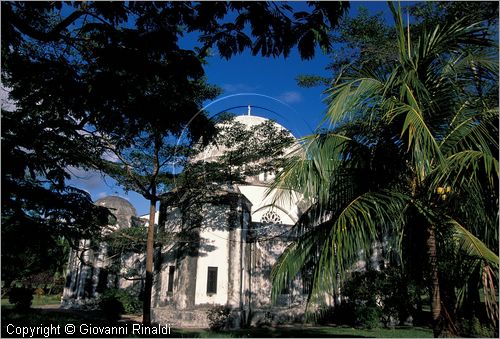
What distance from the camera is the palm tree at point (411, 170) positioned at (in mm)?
4762

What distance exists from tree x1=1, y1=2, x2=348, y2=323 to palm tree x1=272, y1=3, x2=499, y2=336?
1.41 meters

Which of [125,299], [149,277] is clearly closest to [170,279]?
[125,299]

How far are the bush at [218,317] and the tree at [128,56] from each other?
13370 millimetres

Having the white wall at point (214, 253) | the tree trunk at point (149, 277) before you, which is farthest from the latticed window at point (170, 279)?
the tree trunk at point (149, 277)

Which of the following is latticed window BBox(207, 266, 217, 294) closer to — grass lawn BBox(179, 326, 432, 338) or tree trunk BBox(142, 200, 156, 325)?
grass lawn BBox(179, 326, 432, 338)

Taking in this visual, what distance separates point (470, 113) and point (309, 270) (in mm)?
3338

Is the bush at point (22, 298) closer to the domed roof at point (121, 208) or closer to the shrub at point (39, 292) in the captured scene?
the domed roof at point (121, 208)

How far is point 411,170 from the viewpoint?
5742 millimetres

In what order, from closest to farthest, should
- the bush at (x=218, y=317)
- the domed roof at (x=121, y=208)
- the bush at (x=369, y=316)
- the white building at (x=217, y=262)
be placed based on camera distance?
the bush at (x=218, y=317) < the bush at (x=369, y=316) < the white building at (x=217, y=262) < the domed roof at (x=121, y=208)

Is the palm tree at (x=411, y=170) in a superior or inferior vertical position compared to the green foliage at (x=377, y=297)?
superior

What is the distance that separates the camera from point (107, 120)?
5.35m

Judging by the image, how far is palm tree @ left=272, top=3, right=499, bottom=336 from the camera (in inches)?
187

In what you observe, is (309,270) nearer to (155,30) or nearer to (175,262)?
(155,30)

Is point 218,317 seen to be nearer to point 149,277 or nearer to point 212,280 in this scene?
point 212,280
